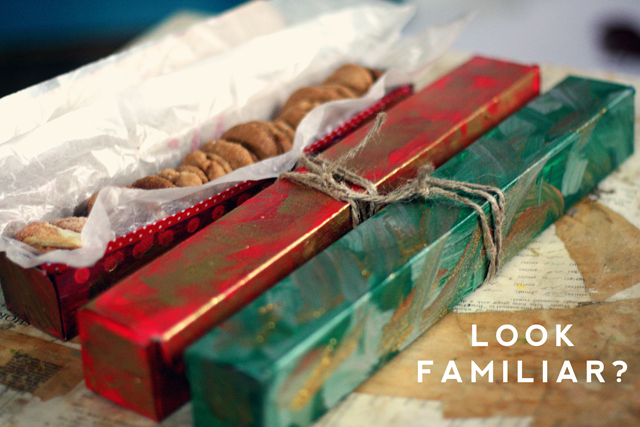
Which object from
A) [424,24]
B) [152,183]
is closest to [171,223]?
[152,183]

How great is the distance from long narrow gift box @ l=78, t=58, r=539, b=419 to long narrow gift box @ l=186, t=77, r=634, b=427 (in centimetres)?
4

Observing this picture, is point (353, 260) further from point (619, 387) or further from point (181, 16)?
point (181, 16)

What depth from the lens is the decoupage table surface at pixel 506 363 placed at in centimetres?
89

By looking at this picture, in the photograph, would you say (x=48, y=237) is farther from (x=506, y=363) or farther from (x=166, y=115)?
(x=506, y=363)

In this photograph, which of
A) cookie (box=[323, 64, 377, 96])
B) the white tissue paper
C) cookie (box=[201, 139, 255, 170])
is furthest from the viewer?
cookie (box=[323, 64, 377, 96])

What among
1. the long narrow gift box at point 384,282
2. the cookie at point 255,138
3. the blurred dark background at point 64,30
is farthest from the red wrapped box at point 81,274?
the blurred dark background at point 64,30

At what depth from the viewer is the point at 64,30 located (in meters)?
3.25

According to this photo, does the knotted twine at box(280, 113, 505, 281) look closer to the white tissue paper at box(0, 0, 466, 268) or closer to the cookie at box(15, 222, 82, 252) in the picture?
the white tissue paper at box(0, 0, 466, 268)

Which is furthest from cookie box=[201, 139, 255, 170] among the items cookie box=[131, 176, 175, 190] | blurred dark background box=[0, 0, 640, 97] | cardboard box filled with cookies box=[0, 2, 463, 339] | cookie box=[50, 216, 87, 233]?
blurred dark background box=[0, 0, 640, 97]

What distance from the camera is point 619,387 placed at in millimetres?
909

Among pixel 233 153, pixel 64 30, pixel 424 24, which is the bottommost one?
pixel 424 24

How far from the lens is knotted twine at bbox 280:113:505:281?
3.38 ft

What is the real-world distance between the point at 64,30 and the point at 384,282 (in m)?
2.87

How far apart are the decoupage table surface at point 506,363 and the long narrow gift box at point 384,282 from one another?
38 mm
